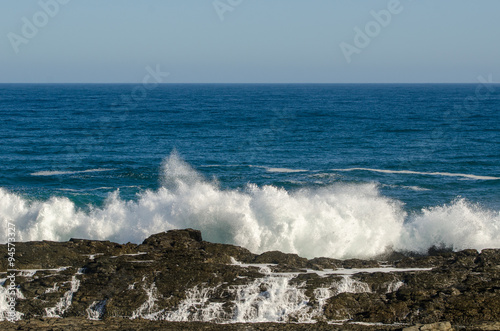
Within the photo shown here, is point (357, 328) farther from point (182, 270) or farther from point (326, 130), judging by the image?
point (326, 130)

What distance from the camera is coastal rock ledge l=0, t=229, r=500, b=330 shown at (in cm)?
1159

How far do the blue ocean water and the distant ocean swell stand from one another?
48mm

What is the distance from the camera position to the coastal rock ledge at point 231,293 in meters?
11.6

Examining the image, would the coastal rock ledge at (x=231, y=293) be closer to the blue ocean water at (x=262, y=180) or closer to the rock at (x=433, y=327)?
the rock at (x=433, y=327)

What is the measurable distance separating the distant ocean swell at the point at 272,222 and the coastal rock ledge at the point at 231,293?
3676mm

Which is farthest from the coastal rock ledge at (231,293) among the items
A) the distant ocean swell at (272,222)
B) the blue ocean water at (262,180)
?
the blue ocean water at (262,180)

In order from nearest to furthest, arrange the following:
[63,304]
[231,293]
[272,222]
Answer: [63,304]
[231,293]
[272,222]

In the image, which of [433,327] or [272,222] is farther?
[272,222]

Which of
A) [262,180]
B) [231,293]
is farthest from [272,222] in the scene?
[262,180]

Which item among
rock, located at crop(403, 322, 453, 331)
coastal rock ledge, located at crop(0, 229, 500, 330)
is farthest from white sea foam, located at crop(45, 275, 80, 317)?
rock, located at crop(403, 322, 453, 331)

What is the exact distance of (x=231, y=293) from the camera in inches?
489

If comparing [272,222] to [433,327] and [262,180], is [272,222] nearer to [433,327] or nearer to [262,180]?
[433,327]

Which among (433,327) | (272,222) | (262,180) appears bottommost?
(433,327)

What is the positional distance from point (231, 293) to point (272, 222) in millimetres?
6418
